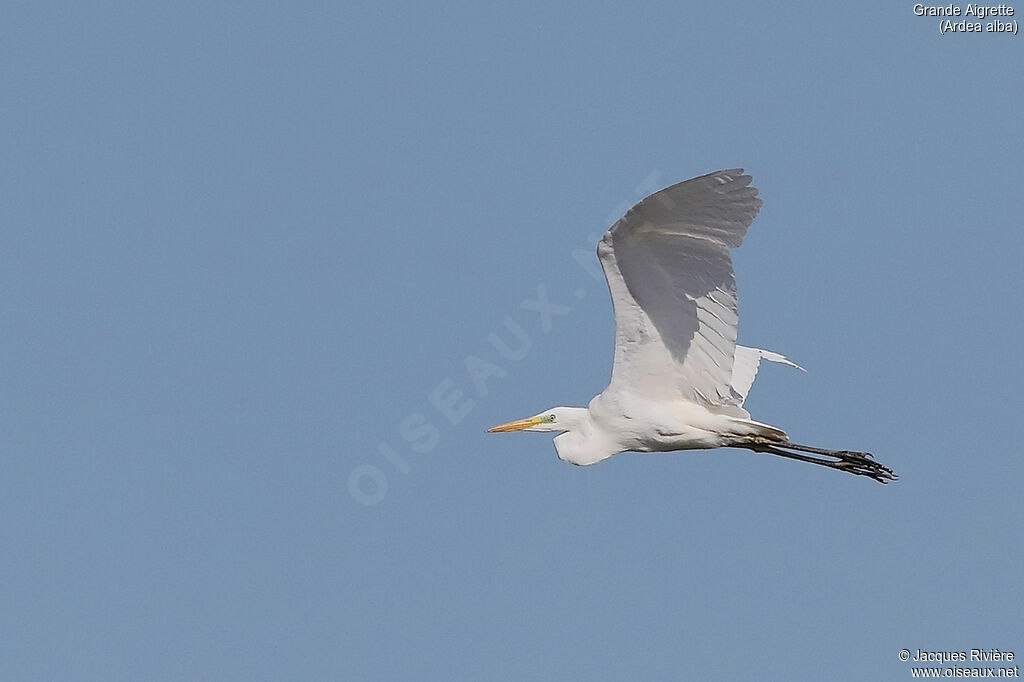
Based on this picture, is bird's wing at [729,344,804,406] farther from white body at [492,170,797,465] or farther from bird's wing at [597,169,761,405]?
bird's wing at [597,169,761,405]

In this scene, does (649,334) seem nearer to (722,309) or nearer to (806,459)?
(722,309)

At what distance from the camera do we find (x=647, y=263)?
12.1 metres

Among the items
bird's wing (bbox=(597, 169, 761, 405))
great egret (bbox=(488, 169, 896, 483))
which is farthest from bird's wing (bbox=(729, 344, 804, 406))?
bird's wing (bbox=(597, 169, 761, 405))

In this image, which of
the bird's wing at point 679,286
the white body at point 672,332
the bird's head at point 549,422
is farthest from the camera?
the bird's head at point 549,422

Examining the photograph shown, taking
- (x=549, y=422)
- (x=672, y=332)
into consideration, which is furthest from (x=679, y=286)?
(x=549, y=422)

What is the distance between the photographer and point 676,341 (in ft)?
42.1

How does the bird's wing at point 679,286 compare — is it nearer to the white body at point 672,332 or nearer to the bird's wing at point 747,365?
the white body at point 672,332

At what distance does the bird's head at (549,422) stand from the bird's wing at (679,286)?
805mm

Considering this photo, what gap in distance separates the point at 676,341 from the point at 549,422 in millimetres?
2041

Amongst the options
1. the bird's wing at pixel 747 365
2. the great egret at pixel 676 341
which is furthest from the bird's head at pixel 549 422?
the bird's wing at pixel 747 365

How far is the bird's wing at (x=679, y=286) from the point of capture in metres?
11.4

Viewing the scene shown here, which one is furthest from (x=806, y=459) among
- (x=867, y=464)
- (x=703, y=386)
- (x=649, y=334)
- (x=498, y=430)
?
(x=498, y=430)

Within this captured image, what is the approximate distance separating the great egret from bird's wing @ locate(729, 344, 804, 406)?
0.25 feet

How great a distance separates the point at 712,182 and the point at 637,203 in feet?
2.18
